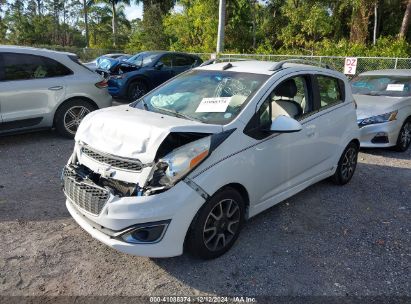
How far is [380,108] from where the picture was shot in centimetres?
716

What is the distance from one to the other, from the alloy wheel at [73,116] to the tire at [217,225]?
4759 millimetres

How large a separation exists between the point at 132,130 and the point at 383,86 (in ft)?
21.6

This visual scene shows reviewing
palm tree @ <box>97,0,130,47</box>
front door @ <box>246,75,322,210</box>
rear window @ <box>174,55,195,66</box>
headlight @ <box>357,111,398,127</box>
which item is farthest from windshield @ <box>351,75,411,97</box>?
palm tree @ <box>97,0,130,47</box>

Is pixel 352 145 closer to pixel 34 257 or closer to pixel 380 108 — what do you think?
pixel 380 108

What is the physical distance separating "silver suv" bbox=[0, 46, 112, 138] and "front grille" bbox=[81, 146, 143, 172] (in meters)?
3.73

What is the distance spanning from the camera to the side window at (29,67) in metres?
6.50

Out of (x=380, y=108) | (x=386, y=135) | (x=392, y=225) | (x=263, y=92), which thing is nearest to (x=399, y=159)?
(x=386, y=135)

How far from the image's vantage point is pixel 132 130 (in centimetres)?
329

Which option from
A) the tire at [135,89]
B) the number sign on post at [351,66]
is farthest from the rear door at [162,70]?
the number sign on post at [351,66]

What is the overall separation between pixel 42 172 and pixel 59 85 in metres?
2.02

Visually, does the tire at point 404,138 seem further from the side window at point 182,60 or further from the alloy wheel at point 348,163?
the side window at point 182,60

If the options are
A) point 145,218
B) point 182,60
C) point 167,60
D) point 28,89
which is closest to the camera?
point 145,218

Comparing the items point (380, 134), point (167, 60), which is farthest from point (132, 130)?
point (167, 60)

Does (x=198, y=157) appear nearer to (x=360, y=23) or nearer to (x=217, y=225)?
(x=217, y=225)
